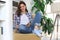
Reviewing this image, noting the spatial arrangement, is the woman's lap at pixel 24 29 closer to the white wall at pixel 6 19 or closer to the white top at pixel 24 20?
the white top at pixel 24 20

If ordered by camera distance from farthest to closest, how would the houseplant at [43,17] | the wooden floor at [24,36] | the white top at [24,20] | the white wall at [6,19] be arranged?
1. the houseplant at [43,17]
2. the white top at [24,20]
3. the wooden floor at [24,36]
4. the white wall at [6,19]

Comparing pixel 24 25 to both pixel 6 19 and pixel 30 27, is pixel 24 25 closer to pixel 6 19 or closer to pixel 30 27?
pixel 30 27

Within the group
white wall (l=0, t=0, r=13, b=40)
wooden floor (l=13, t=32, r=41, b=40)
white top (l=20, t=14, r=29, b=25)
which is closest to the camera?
white wall (l=0, t=0, r=13, b=40)

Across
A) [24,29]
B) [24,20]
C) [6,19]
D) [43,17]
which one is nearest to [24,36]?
[24,29]

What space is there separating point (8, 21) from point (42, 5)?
5.09 feet

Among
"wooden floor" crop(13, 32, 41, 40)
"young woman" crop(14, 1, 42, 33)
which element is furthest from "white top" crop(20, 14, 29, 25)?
"wooden floor" crop(13, 32, 41, 40)

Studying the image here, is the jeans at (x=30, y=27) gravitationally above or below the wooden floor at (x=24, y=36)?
above

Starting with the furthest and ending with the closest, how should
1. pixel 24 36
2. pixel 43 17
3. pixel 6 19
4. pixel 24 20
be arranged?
pixel 43 17, pixel 24 20, pixel 24 36, pixel 6 19

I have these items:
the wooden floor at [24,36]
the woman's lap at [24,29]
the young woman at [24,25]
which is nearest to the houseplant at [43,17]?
the young woman at [24,25]

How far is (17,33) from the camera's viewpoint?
270cm

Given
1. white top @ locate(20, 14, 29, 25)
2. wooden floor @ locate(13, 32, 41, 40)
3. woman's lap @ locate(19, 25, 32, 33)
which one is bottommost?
wooden floor @ locate(13, 32, 41, 40)

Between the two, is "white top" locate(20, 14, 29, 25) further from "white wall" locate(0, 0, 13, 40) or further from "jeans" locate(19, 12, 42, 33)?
"white wall" locate(0, 0, 13, 40)

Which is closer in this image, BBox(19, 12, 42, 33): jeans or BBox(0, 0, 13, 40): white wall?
BBox(0, 0, 13, 40): white wall

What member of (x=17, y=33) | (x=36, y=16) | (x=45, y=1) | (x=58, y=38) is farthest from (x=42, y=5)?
(x=58, y=38)
